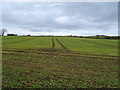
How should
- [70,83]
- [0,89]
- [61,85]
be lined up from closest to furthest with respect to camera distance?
[0,89]
[61,85]
[70,83]

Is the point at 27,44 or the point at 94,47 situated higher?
the point at 27,44

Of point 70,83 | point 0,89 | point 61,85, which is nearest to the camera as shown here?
point 0,89

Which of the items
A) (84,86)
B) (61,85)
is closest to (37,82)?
(61,85)

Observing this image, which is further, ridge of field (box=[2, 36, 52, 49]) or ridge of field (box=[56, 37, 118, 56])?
ridge of field (box=[2, 36, 52, 49])

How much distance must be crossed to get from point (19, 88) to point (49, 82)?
2.79 m

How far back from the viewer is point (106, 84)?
9.20m

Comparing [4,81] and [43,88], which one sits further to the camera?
[4,81]

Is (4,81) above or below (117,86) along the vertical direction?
above

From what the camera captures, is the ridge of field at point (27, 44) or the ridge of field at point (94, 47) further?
the ridge of field at point (27, 44)

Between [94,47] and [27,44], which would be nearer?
[94,47]

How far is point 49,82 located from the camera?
8.80m

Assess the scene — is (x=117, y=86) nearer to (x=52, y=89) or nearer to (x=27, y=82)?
(x=52, y=89)

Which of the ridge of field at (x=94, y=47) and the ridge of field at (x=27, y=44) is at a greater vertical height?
the ridge of field at (x=27, y=44)

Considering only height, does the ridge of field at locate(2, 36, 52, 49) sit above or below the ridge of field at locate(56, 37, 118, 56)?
above
